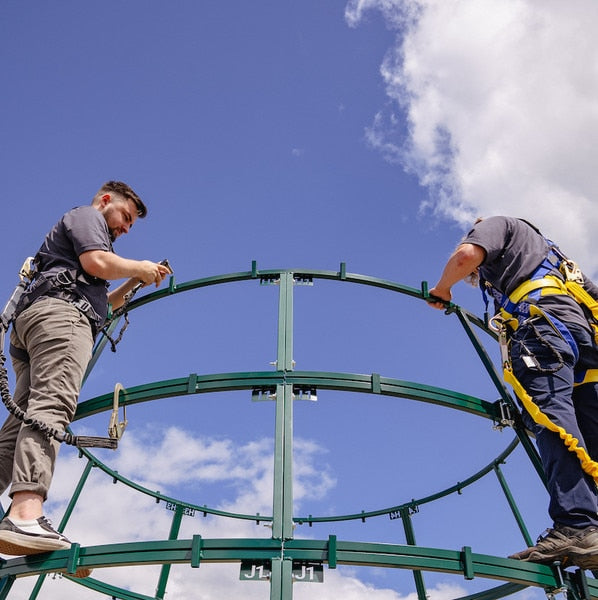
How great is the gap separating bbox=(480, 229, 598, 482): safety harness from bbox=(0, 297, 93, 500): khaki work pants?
297 centimetres

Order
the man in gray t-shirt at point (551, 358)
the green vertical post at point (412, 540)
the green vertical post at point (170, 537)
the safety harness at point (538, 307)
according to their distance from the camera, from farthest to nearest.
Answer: the green vertical post at point (170, 537) < the green vertical post at point (412, 540) < the safety harness at point (538, 307) < the man in gray t-shirt at point (551, 358)

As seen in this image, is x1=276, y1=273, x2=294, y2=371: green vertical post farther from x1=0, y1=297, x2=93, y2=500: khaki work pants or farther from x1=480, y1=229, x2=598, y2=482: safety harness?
x1=480, y1=229, x2=598, y2=482: safety harness

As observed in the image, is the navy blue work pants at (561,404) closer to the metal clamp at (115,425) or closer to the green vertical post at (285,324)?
the green vertical post at (285,324)

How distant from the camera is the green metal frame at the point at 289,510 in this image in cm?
321

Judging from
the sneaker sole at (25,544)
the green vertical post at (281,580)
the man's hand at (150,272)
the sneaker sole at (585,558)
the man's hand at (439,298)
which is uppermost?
the man's hand at (439,298)

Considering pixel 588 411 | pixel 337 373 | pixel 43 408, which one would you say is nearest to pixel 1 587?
pixel 43 408

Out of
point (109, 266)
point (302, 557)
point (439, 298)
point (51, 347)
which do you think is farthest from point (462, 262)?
point (51, 347)

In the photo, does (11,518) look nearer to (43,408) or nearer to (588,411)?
(43,408)

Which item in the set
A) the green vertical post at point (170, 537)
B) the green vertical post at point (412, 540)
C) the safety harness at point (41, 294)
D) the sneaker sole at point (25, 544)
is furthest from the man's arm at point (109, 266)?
the green vertical post at point (170, 537)

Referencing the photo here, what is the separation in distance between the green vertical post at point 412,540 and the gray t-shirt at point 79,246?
489cm

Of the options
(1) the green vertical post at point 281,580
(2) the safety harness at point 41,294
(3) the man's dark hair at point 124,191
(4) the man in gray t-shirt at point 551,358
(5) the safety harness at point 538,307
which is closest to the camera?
(1) the green vertical post at point 281,580

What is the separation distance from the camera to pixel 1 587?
365 centimetres

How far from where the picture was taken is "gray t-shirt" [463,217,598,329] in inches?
173

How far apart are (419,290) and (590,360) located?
1.65m
